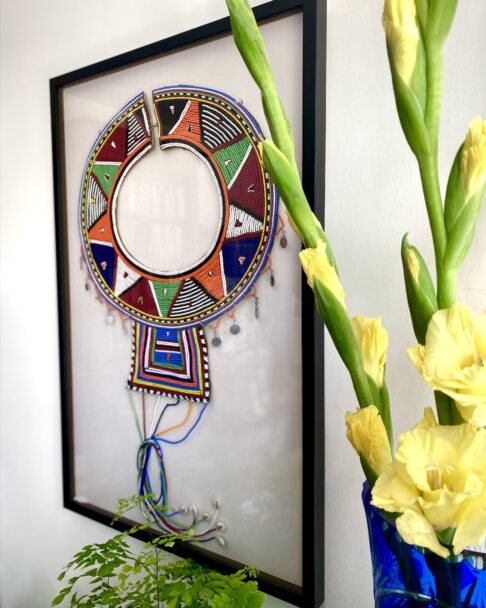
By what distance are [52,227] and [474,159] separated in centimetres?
77

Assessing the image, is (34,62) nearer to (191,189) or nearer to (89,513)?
(191,189)

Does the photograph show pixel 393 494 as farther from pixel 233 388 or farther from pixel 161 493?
pixel 161 493

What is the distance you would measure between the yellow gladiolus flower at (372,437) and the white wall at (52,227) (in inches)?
8.9

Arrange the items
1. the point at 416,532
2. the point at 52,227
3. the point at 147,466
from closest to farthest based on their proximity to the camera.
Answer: the point at 416,532 → the point at 147,466 → the point at 52,227

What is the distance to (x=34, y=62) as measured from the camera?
888 millimetres

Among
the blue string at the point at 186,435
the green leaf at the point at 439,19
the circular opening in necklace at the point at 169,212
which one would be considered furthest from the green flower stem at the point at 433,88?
the blue string at the point at 186,435

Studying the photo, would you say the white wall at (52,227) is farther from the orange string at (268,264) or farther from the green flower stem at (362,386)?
the green flower stem at (362,386)

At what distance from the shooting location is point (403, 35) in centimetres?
31

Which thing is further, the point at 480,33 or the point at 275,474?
the point at 275,474

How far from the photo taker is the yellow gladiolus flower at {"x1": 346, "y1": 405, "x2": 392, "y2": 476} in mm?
334

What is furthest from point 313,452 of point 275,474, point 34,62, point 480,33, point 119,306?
point 34,62

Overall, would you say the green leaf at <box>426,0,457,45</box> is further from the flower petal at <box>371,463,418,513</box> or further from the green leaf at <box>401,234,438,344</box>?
the flower petal at <box>371,463,418,513</box>

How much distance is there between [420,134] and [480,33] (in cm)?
27

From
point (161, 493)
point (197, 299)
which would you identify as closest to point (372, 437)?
point (197, 299)
